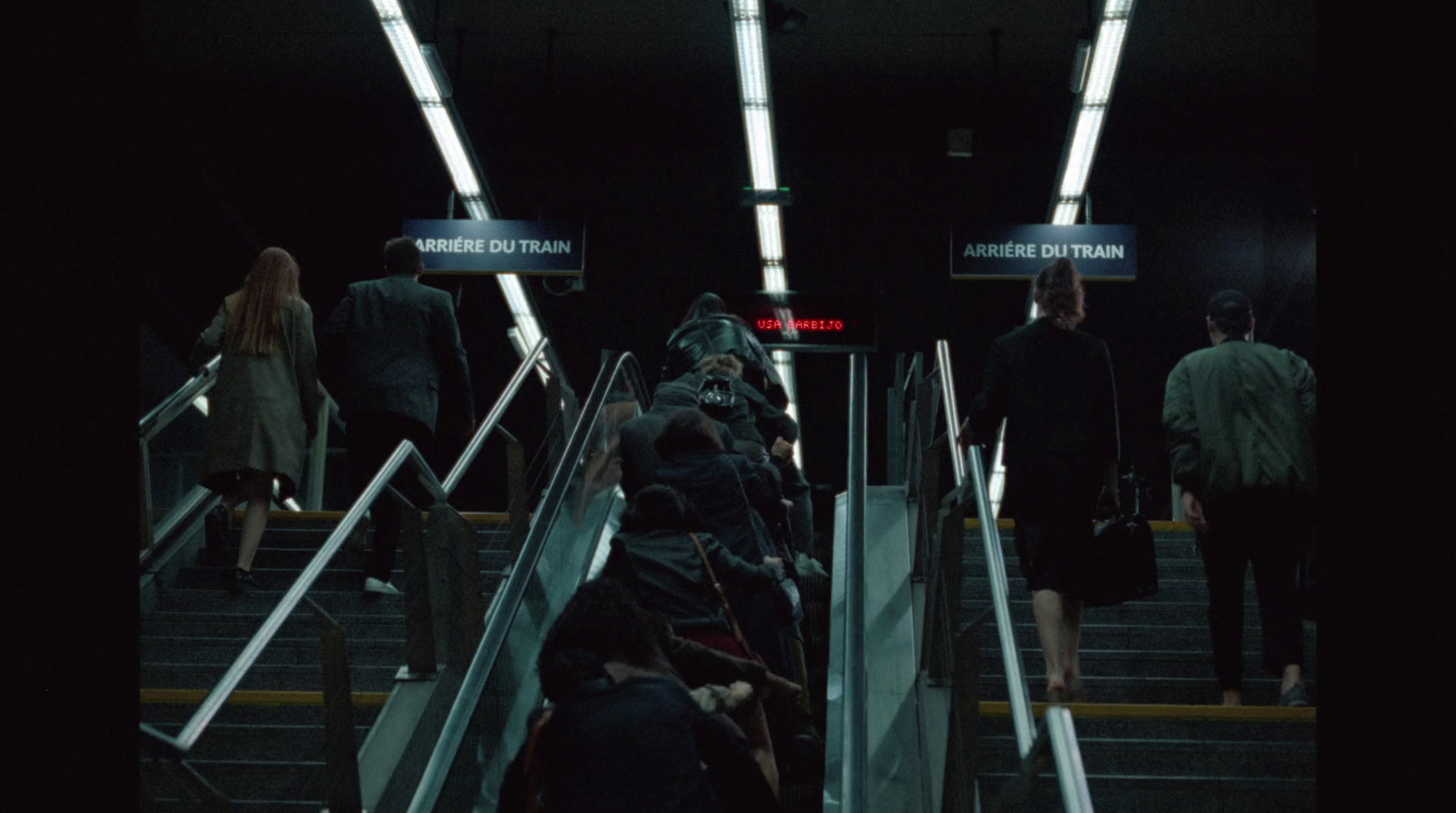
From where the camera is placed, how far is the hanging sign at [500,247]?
46.0 ft

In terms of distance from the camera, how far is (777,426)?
28.9 ft

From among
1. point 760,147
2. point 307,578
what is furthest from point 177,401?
point 760,147

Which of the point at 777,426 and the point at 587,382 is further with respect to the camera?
the point at 587,382

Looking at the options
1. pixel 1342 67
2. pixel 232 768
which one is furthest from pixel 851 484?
pixel 1342 67

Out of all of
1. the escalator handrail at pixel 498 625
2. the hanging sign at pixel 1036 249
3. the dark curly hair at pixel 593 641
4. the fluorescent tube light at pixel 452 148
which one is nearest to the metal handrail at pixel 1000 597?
the dark curly hair at pixel 593 641

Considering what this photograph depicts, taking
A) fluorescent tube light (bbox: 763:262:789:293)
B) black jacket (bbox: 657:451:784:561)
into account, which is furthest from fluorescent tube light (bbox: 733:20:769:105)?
black jacket (bbox: 657:451:784:561)

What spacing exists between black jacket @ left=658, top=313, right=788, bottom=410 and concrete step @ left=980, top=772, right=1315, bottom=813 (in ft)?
15.1

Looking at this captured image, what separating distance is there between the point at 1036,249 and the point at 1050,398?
811 cm

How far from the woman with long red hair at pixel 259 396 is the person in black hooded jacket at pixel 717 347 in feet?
8.38

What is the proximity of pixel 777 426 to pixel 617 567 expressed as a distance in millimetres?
3223

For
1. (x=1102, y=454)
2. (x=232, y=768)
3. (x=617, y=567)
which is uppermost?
(x=1102, y=454)

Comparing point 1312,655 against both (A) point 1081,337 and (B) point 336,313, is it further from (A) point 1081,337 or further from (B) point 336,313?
(B) point 336,313

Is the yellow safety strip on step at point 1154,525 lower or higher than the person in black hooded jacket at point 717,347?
lower

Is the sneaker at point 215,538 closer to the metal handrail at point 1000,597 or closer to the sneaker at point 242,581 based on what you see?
the sneaker at point 242,581
